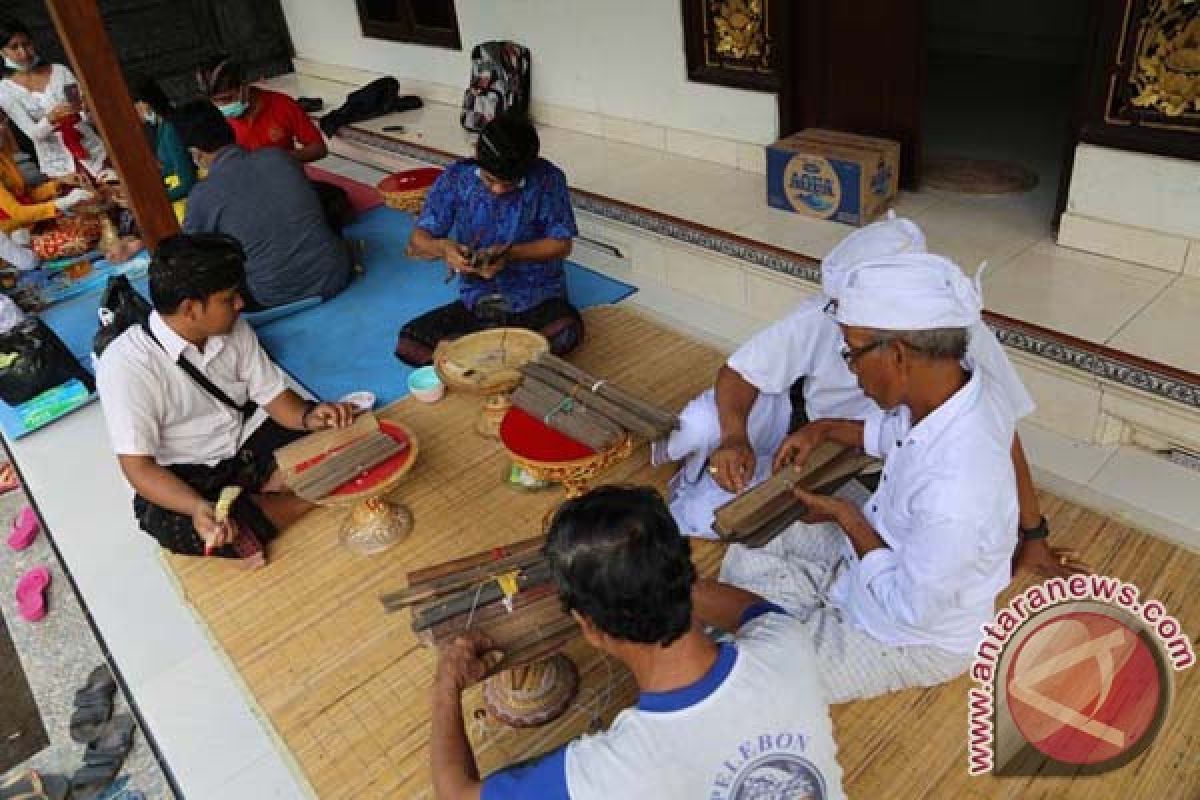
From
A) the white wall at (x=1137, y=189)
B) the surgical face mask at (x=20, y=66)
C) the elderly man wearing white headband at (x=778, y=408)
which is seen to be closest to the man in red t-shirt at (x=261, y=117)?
the surgical face mask at (x=20, y=66)

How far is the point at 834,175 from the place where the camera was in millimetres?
4141

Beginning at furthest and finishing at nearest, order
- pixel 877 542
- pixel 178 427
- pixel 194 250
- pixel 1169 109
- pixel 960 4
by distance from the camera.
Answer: pixel 960 4, pixel 1169 109, pixel 178 427, pixel 194 250, pixel 877 542

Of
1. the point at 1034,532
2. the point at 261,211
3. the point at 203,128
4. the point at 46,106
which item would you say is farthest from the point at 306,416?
the point at 46,106

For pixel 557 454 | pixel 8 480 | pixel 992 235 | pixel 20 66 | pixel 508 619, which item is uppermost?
pixel 20 66

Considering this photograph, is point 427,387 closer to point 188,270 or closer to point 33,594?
point 188,270

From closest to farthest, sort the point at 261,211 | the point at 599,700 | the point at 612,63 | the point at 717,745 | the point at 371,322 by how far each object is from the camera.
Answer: the point at 717,745, the point at 599,700, the point at 261,211, the point at 371,322, the point at 612,63

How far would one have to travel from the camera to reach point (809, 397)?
105 inches

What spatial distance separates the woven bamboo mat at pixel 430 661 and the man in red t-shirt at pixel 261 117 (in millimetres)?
2542

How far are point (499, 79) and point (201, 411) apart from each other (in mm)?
4024

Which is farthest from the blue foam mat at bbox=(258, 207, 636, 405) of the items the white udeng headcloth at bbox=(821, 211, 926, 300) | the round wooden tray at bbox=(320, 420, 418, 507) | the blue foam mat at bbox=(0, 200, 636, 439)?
the white udeng headcloth at bbox=(821, 211, 926, 300)

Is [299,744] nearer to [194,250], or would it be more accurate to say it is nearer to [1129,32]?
[194,250]

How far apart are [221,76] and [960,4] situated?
19.7 feet

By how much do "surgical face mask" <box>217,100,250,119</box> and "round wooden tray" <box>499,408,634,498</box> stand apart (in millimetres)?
3175

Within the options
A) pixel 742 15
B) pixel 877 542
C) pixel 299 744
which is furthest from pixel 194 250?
pixel 742 15
